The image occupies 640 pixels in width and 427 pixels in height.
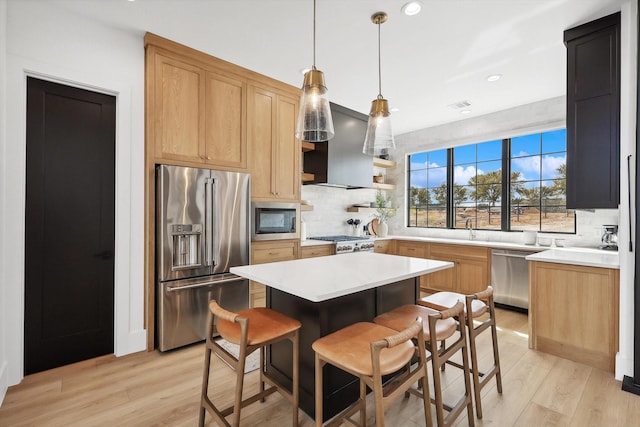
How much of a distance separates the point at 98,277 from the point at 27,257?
A: 50cm

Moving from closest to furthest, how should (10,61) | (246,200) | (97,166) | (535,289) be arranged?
(10,61) < (97,166) < (535,289) < (246,200)

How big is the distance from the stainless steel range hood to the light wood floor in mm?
2713

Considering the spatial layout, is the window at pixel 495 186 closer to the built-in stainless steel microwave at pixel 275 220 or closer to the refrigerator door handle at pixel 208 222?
the built-in stainless steel microwave at pixel 275 220

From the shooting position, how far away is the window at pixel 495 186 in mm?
4270

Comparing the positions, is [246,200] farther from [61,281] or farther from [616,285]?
[616,285]

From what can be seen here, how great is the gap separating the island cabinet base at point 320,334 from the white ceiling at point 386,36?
2116mm

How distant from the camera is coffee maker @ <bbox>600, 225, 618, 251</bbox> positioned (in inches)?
139

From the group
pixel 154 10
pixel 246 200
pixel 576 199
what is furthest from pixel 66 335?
pixel 576 199

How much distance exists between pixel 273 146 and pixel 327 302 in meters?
2.38

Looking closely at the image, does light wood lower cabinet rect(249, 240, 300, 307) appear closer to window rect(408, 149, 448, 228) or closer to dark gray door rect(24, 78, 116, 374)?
dark gray door rect(24, 78, 116, 374)

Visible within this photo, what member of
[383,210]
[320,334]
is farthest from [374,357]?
[383,210]

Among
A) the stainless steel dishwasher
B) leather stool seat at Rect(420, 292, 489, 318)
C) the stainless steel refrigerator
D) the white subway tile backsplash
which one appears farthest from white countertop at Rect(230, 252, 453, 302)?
the white subway tile backsplash

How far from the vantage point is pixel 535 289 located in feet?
9.51

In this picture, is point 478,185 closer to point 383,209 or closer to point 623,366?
point 383,209
